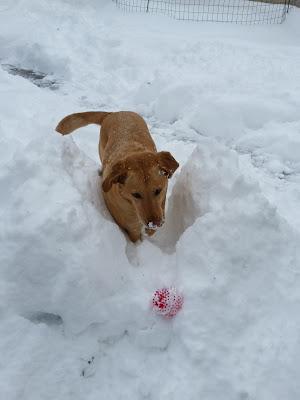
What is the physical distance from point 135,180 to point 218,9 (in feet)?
26.7

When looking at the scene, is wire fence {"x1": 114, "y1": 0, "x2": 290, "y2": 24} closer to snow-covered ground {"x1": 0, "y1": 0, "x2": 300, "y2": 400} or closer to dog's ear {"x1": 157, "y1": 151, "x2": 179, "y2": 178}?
snow-covered ground {"x1": 0, "y1": 0, "x2": 300, "y2": 400}

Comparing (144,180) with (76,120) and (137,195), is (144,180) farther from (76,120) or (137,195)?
(76,120)

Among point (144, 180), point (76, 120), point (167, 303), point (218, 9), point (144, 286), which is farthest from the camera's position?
point (218, 9)

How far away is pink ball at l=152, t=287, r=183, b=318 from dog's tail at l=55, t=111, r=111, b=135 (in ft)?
7.41

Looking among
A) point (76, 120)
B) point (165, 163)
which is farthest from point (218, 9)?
point (165, 163)

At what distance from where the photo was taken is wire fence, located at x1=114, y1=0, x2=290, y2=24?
9.21m

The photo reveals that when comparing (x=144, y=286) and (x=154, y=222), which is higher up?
(x=154, y=222)

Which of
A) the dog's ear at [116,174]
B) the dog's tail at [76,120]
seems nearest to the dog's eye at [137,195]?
the dog's ear at [116,174]

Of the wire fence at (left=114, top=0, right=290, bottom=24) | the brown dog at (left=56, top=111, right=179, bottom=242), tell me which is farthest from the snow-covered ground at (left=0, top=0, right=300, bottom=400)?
the wire fence at (left=114, top=0, right=290, bottom=24)

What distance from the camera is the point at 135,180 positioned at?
10.4 ft

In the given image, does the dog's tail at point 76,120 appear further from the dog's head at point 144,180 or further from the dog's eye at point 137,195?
the dog's eye at point 137,195

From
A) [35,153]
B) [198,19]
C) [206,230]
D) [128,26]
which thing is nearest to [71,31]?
[128,26]

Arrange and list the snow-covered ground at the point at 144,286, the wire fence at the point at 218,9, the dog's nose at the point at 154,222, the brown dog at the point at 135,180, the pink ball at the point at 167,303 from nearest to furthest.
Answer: the snow-covered ground at the point at 144,286 → the pink ball at the point at 167,303 → the dog's nose at the point at 154,222 → the brown dog at the point at 135,180 → the wire fence at the point at 218,9

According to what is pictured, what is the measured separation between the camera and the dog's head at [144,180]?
3125 mm
